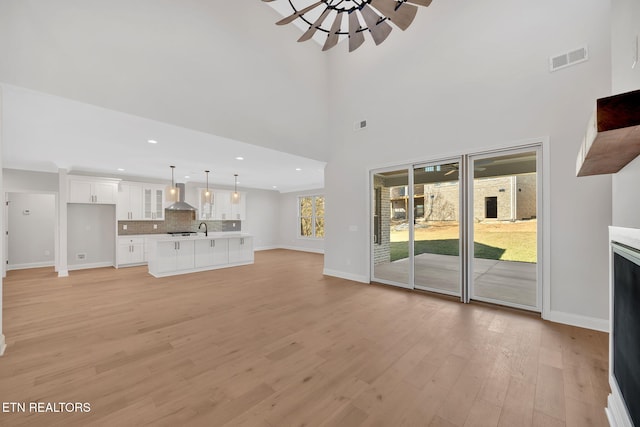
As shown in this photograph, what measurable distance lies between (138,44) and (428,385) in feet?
16.1

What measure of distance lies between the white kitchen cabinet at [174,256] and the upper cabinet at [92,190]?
8.27 feet

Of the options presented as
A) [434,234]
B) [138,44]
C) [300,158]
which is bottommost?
[434,234]

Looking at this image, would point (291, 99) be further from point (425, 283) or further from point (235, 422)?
point (235, 422)

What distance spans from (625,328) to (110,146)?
6393 mm

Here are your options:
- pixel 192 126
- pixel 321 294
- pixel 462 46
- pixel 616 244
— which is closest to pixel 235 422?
pixel 616 244

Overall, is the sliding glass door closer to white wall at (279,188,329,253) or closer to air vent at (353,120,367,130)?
air vent at (353,120,367,130)

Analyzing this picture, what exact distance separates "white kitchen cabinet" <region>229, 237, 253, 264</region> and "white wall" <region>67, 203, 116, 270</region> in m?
3.42

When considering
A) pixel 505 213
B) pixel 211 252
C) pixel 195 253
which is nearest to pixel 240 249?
pixel 211 252

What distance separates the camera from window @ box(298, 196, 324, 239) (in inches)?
397

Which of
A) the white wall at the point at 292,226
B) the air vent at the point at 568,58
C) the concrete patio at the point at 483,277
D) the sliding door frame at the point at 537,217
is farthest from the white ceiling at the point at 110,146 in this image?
the air vent at the point at 568,58

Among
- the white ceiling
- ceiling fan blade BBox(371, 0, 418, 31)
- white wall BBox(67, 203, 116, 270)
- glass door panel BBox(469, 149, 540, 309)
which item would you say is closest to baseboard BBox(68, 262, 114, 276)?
white wall BBox(67, 203, 116, 270)

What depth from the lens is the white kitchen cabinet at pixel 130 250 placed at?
6.92 m

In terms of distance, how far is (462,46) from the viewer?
13.3 ft

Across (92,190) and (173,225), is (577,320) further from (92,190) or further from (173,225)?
(92,190)
